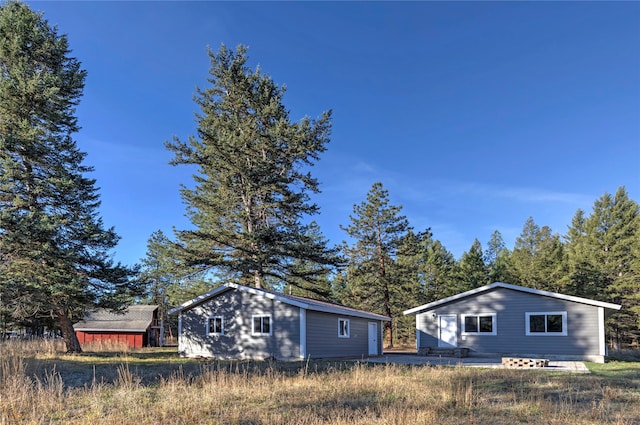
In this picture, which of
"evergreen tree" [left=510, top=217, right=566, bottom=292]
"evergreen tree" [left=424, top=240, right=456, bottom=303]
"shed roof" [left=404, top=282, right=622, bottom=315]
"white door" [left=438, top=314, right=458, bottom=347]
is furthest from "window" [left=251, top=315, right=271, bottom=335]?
"evergreen tree" [left=510, top=217, right=566, bottom=292]

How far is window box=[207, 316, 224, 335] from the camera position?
21438 millimetres

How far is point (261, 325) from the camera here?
20.2 meters

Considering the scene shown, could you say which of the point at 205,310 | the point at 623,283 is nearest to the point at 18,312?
the point at 205,310

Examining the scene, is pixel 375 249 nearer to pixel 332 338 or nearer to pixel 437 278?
pixel 437 278

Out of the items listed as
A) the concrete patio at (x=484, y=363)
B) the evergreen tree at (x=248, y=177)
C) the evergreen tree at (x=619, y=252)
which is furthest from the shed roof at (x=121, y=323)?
the evergreen tree at (x=619, y=252)

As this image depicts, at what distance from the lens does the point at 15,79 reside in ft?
61.7

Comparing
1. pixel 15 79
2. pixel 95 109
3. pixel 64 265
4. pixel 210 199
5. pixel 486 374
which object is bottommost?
pixel 486 374

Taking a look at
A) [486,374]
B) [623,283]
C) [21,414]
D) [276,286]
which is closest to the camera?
[21,414]

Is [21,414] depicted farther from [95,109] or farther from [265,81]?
[265,81]

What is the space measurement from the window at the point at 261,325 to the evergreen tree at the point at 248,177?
21.6ft

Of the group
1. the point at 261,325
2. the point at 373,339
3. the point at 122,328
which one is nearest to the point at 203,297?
the point at 261,325

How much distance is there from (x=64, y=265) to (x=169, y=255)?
8.53 meters

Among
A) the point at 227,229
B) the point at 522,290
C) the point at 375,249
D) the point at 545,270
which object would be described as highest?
the point at 227,229

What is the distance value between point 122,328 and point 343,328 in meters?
22.8
